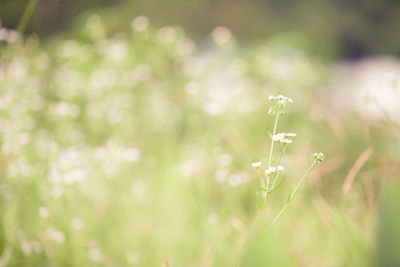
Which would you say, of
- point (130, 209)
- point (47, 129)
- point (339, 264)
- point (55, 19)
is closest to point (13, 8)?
point (55, 19)

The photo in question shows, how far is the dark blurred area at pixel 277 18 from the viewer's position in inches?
179

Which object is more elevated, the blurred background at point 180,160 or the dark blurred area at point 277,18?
the dark blurred area at point 277,18

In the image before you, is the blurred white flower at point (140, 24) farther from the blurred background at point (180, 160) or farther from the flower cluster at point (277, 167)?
the flower cluster at point (277, 167)

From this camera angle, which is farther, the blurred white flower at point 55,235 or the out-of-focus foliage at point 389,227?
the blurred white flower at point 55,235

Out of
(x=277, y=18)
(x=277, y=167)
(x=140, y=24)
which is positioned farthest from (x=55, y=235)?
(x=277, y=18)

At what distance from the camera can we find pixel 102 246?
142 centimetres

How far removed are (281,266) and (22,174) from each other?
4.57 ft

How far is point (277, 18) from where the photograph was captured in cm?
513

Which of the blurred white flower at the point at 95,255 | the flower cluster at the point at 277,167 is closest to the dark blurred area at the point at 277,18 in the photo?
the blurred white flower at the point at 95,255

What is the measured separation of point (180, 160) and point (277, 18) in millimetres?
3682

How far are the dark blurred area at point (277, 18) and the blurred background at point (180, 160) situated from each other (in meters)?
0.65

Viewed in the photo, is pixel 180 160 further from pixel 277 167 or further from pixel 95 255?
pixel 277 167

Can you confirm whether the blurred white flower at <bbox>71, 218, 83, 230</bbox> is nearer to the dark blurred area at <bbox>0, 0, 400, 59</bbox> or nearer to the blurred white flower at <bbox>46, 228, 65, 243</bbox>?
the blurred white flower at <bbox>46, 228, 65, 243</bbox>

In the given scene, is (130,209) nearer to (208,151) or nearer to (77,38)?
(208,151)
